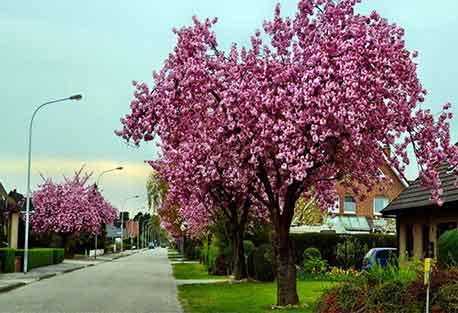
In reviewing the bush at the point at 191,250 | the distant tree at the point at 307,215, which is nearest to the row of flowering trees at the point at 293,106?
the distant tree at the point at 307,215

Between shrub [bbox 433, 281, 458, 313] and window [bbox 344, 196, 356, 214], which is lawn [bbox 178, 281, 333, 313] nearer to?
shrub [bbox 433, 281, 458, 313]

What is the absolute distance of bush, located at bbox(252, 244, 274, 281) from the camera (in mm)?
31438

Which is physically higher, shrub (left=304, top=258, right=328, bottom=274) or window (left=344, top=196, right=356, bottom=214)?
window (left=344, top=196, right=356, bottom=214)

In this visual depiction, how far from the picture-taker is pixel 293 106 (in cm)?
1602

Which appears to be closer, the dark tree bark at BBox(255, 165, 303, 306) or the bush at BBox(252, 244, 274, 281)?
the dark tree bark at BBox(255, 165, 303, 306)

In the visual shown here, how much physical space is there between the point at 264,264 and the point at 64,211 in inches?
1521

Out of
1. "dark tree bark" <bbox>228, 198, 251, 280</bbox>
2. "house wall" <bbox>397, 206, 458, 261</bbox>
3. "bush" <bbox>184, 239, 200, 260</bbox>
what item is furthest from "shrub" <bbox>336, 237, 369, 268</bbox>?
"bush" <bbox>184, 239, 200, 260</bbox>

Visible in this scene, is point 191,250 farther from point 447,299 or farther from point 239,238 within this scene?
point 447,299

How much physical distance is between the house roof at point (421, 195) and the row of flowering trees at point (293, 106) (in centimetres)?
767

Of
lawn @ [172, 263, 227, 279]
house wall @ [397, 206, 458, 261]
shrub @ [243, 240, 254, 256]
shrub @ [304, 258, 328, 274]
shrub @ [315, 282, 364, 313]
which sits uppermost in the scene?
house wall @ [397, 206, 458, 261]

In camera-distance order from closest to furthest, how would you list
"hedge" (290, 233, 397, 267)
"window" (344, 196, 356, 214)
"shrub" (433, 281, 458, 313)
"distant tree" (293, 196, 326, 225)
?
1. "shrub" (433, 281, 458, 313)
2. "hedge" (290, 233, 397, 267)
3. "distant tree" (293, 196, 326, 225)
4. "window" (344, 196, 356, 214)

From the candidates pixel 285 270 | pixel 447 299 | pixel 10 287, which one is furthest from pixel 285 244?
pixel 10 287

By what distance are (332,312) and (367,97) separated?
219 inches

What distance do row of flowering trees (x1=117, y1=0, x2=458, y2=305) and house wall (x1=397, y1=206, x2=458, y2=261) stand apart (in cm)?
868
